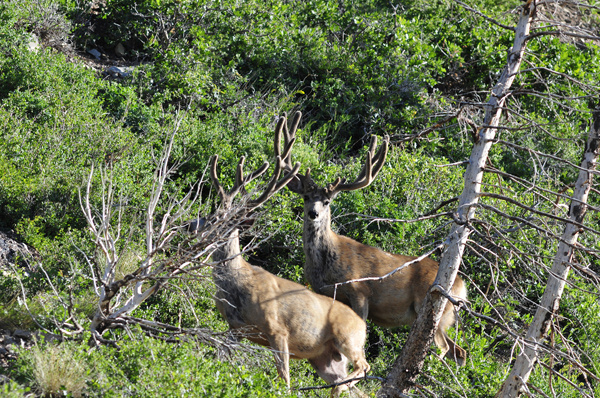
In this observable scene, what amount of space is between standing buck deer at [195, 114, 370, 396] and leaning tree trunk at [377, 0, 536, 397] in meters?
0.98

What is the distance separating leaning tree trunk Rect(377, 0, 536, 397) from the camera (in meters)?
5.32

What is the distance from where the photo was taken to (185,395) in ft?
16.3

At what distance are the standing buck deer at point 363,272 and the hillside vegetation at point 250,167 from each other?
1.52 feet

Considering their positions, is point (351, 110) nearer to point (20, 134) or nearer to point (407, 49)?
point (407, 49)

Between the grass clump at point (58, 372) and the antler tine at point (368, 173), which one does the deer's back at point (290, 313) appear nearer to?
the antler tine at point (368, 173)

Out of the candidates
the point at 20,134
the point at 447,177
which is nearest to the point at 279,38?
the point at 447,177

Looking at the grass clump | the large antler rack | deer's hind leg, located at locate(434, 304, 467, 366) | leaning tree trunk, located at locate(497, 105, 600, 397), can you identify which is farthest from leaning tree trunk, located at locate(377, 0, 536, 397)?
the grass clump

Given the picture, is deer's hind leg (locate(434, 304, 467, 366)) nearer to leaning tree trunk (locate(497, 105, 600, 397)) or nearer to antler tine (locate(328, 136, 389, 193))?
leaning tree trunk (locate(497, 105, 600, 397))

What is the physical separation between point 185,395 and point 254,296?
1974 millimetres

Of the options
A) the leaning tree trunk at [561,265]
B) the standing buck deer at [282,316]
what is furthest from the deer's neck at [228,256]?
the leaning tree trunk at [561,265]

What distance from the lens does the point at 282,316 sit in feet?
22.7

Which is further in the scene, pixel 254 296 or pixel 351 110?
pixel 351 110

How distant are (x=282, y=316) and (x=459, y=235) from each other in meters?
2.23

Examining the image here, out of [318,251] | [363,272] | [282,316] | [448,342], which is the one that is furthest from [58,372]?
[448,342]
